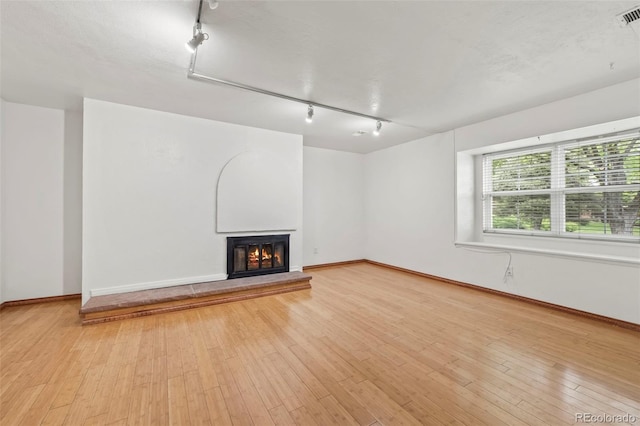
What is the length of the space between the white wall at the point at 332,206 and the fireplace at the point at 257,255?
1020mm

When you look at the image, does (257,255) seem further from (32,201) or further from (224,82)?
(32,201)

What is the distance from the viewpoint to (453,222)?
4.71 meters

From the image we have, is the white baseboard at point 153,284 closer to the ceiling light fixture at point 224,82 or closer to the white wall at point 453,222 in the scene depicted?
the ceiling light fixture at point 224,82

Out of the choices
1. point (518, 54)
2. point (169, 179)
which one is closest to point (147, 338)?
point (169, 179)

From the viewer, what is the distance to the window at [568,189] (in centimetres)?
323

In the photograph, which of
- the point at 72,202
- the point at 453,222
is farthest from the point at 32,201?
the point at 453,222

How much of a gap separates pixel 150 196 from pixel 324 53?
307cm

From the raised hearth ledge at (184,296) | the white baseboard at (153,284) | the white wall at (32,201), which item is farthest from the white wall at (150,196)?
the white wall at (32,201)

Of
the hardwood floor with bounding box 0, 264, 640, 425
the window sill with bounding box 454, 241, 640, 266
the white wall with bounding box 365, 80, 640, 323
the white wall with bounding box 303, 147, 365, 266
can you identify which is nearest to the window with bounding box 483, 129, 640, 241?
the window sill with bounding box 454, 241, 640, 266

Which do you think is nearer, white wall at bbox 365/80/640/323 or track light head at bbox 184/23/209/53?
track light head at bbox 184/23/209/53

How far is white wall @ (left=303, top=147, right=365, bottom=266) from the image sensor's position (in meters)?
5.92

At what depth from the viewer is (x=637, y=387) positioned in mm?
1980

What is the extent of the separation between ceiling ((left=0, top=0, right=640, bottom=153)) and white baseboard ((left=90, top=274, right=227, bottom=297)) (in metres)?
2.47

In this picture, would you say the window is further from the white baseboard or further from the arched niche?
the white baseboard
